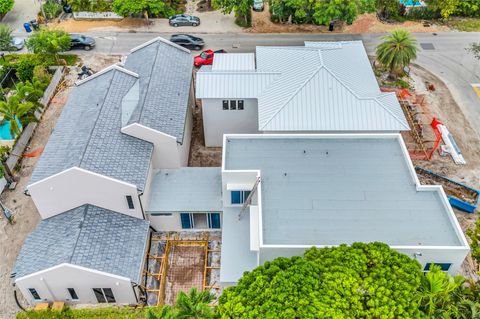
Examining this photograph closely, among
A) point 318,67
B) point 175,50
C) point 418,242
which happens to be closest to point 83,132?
point 175,50

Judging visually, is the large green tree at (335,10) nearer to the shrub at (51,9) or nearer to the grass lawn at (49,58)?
the grass lawn at (49,58)

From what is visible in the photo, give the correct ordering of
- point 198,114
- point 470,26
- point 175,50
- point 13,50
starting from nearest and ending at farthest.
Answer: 1. point 175,50
2. point 198,114
3. point 13,50
4. point 470,26

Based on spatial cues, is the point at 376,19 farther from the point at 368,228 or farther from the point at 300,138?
the point at 368,228

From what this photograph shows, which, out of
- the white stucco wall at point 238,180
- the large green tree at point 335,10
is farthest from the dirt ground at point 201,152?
the large green tree at point 335,10

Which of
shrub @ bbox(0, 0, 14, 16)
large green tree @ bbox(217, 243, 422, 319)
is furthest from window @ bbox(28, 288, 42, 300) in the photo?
shrub @ bbox(0, 0, 14, 16)

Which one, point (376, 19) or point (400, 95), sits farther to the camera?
point (376, 19)

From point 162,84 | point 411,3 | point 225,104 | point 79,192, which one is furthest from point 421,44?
point 79,192

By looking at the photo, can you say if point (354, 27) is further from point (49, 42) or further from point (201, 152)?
point (49, 42)
